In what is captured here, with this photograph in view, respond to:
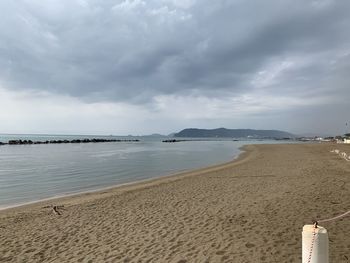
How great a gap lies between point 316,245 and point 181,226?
15.2 feet

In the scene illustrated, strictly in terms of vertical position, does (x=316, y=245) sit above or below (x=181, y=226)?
above

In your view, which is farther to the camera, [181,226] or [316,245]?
[181,226]

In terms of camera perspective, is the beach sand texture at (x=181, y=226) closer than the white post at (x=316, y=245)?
No

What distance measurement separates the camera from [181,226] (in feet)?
25.7

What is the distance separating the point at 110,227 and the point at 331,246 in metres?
5.19

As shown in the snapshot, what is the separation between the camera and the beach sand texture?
6078 millimetres

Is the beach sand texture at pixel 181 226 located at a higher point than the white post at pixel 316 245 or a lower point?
lower

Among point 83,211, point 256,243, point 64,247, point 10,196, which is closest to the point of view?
point 256,243

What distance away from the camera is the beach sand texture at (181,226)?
19.9 feet

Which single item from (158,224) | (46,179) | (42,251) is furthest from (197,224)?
(46,179)

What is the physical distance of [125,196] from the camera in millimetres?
12898

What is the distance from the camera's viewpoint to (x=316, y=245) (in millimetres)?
3553

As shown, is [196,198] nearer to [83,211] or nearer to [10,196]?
[83,211]

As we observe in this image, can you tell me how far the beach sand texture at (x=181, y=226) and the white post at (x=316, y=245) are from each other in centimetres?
207
